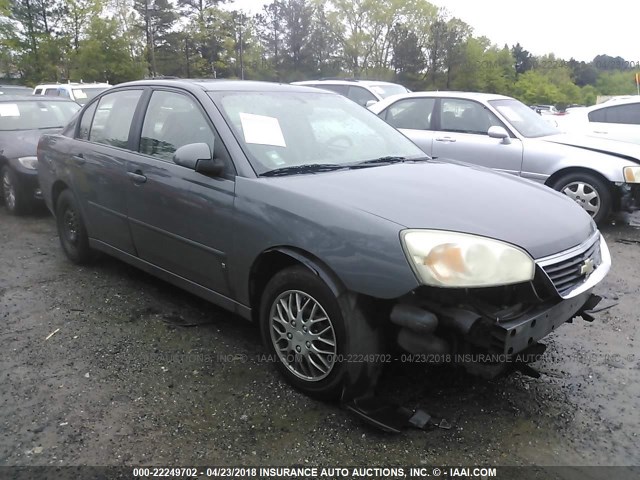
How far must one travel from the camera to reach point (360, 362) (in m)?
2.63

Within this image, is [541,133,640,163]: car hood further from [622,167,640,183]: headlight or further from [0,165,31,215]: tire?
[0,165,31,215]: tire

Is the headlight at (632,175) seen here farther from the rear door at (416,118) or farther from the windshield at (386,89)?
the windshield at (386,89)

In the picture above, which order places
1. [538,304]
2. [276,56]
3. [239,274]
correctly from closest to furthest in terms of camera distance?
1. [538,304]
2. [239,274]
3. [276,56]

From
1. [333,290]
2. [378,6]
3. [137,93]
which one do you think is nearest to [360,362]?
[333,290]

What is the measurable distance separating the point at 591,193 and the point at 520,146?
1.03 metres

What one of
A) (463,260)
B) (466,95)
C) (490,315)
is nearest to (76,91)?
(466,95)

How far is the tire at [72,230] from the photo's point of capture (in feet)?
15.6

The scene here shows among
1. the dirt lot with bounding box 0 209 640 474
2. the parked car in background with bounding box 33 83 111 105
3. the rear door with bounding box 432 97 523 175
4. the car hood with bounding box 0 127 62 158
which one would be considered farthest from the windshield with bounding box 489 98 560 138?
the parked car in background with bounding box 33 83 111 105

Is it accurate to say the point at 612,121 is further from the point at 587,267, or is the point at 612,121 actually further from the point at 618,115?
the point at 587,267

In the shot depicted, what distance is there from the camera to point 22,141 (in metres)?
7.20

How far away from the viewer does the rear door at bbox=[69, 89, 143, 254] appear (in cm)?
409

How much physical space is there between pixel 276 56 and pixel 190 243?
58.7 meters

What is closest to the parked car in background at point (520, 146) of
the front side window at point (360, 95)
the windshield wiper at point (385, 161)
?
the front side window at point (360, 95)

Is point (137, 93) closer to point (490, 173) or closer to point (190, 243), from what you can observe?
point (190, 243)
